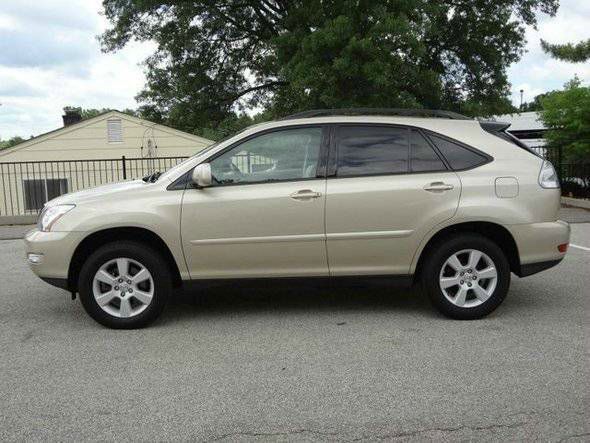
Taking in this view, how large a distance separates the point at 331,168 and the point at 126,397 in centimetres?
250

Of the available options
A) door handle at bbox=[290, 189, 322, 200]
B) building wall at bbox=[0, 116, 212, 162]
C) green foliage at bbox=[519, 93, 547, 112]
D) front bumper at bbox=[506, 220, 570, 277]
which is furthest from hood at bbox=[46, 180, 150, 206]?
building wall at bbox=[0, 116, 212, 162]

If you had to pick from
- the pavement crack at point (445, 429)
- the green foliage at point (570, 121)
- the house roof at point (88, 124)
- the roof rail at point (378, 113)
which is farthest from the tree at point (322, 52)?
the pavement crack at point (445, 429)

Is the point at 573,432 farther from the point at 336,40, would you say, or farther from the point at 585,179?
the point at 336,40

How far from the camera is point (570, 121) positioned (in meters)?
16.8

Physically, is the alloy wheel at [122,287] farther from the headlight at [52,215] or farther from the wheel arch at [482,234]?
the wheel arch at [482,234]

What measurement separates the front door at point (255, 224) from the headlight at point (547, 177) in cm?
185

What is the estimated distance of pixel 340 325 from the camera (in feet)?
16.5

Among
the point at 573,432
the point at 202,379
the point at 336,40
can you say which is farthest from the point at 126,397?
the point at 336,40

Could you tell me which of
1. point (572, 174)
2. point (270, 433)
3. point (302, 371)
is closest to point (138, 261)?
point (302, 371)

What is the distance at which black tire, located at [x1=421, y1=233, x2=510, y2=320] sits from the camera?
5031 mm

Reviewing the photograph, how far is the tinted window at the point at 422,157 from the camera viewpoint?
5.15m

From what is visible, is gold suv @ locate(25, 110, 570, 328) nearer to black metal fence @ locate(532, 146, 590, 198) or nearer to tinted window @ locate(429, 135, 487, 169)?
tinted window @ locate(429, 135, 487, 169)

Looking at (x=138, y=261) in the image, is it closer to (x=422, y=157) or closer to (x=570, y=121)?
(x=422, y=157)

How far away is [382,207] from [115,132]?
73.9 feet
